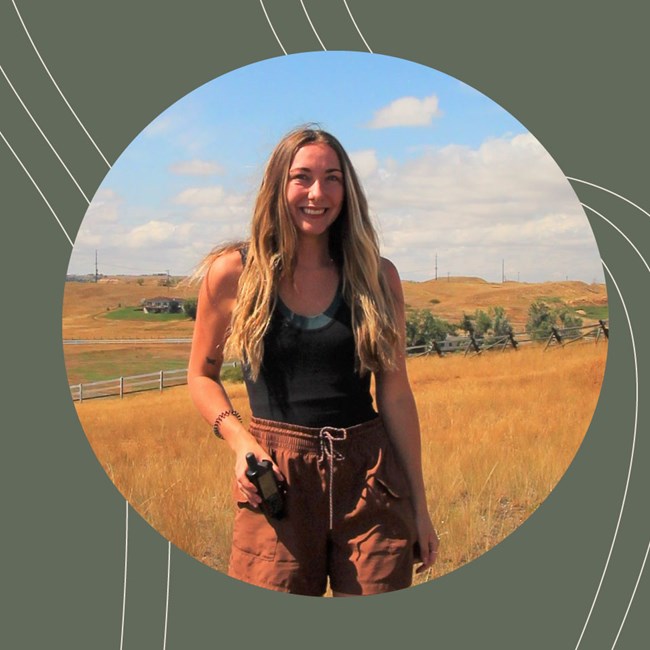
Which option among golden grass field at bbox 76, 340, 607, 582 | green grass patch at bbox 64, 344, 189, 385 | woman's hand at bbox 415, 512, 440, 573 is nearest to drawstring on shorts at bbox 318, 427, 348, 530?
woman's hand at bbox 415, 512, 440, 573

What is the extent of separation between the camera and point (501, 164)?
18.2 feet

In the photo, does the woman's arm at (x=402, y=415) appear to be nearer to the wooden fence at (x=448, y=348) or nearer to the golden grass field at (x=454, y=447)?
the golden grass field at (x=454, y=447)

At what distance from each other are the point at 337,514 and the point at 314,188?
1.51m

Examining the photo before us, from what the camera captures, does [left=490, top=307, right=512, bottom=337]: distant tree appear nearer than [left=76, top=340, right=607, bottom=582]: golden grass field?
No

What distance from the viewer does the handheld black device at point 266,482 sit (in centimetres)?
486

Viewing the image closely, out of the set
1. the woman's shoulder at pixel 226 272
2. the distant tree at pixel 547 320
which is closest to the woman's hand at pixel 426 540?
the distant tree at pixel 547 320

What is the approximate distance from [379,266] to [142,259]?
1293mm

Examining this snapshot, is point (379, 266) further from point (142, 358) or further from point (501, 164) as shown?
point (142, 358)

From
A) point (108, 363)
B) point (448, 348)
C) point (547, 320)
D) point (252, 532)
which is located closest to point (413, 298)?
point (448, 348)

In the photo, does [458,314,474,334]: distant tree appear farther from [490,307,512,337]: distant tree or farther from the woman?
the woman

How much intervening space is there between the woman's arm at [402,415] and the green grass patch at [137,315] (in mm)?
1106

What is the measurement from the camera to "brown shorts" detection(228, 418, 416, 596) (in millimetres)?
4957

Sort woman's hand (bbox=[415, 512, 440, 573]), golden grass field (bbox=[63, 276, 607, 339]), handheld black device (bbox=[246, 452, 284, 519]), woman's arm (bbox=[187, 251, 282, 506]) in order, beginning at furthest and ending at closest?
golden grass field (bbox=[63, 276, 607, 339])
woman's hand (bbox=[415, 512, 440, 573])
woman's arm (bbox=[187, 251, 282, 506])
handheld black device (bbox=[246, 452, 284, 519])

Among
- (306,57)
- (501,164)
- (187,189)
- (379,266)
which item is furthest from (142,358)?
(501,164)
